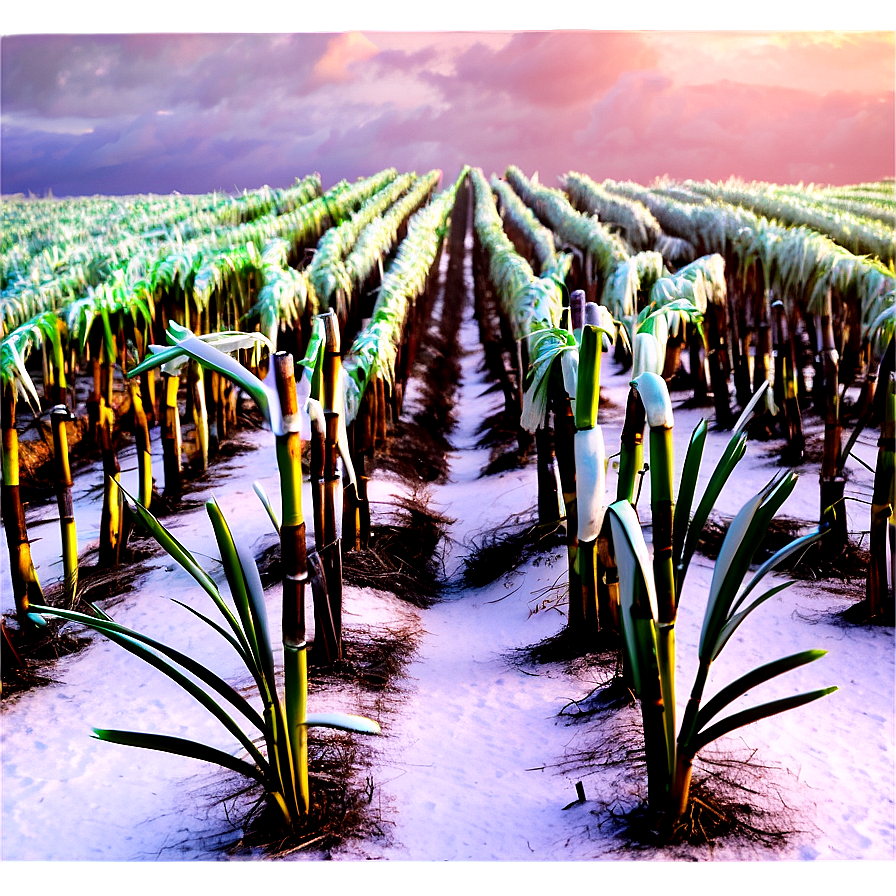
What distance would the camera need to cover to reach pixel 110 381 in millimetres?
4680

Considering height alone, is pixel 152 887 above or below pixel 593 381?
below

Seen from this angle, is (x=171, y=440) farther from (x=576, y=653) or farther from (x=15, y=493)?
(x=576, y=653)

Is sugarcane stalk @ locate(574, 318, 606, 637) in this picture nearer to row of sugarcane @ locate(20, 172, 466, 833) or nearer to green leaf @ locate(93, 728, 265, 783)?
row of sugarcane @ locate(20, 172, 466, 833)

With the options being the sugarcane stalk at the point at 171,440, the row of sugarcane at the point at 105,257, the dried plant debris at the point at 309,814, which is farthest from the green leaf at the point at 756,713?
the row of sugarcane at the point at 105,257

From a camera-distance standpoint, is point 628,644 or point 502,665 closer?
point 628,644

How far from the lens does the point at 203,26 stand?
258 cm

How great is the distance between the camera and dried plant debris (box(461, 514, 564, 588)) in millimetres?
4363

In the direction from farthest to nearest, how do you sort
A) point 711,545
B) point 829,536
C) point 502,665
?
point 711,545
point 829,536
point 502,665

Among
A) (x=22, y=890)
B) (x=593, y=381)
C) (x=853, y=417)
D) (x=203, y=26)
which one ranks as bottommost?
(x=22, y=890)

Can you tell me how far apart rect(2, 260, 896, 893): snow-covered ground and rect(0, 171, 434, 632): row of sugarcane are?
1.91 ft

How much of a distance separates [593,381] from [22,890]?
1.95 metres

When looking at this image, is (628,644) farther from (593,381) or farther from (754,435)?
(754,435)

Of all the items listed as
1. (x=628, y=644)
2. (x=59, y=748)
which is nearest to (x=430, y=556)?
(x=59, y=748)

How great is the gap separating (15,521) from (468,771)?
6.94 ft
